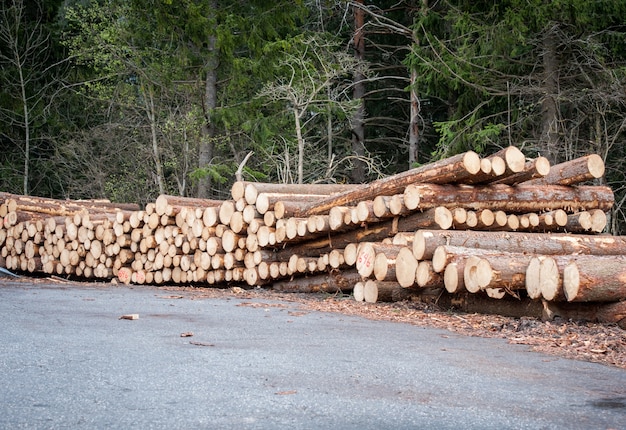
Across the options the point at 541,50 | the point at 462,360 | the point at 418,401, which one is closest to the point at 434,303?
the point at 462,360

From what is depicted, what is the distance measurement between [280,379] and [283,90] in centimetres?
1623

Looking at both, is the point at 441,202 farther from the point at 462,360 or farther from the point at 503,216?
the point at 462,360

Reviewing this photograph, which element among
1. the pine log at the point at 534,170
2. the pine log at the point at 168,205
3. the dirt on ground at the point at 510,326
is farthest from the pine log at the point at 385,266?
the pine log at the point at 168,205

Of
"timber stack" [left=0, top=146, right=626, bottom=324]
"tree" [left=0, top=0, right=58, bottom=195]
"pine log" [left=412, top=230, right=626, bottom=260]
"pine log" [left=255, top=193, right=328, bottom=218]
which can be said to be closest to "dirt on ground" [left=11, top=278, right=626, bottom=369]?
"timber stack" [left=0, top=146, right=626, bottom=324]

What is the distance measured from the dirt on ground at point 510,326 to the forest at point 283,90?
8.76 meters

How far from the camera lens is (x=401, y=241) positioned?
32.2 feet

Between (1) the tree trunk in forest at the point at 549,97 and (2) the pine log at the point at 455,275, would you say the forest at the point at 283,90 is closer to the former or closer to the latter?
(1) the tree trunk in forest at the point at 549,97

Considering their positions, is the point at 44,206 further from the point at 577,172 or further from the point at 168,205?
the point at 577,172

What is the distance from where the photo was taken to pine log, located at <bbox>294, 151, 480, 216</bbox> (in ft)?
32.4

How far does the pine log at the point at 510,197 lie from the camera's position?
1002 centimetres

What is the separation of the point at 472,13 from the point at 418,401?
15.7 meters

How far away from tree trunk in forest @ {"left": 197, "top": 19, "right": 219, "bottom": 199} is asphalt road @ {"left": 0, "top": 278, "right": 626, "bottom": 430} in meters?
14.6

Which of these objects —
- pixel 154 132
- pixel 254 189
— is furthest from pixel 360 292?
pixel 154 132

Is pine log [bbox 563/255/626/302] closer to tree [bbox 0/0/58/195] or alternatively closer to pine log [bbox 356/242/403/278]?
pine log [bbox 356/242/403/278]
